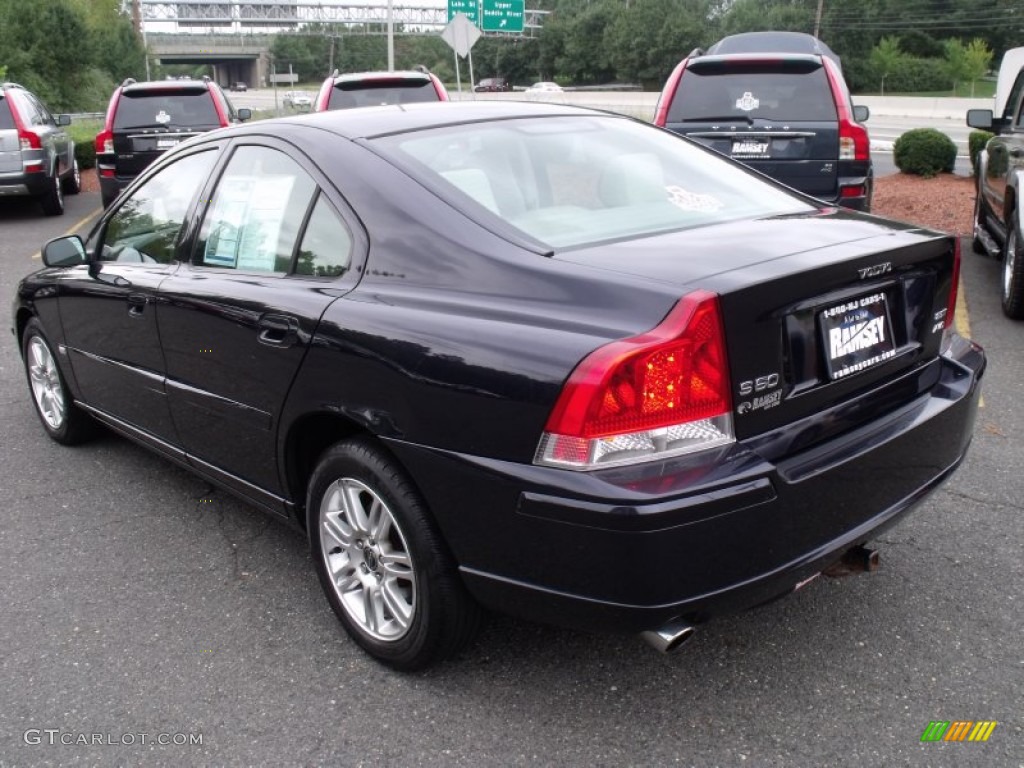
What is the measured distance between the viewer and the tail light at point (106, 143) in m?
12.1

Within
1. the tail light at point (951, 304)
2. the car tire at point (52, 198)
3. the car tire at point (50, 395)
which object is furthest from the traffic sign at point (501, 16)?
the tail light at point (951, 304)

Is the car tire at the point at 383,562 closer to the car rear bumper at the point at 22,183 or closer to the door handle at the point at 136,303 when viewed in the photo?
the door handle at the point at 136,303

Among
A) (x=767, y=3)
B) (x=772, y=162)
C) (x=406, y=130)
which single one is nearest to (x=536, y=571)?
(x=406, y=130)

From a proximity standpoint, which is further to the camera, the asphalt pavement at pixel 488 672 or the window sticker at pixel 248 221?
the window sticker at pixel 248 221

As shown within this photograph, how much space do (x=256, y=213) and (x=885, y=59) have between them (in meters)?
72.2

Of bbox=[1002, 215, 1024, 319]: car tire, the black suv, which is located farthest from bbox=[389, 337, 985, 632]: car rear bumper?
the black suv

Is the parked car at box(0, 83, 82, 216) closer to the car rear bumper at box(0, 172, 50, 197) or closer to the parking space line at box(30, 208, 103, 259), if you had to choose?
the car rear bumper at box(0, 172, 50, 197)

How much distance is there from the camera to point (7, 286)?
9.51 meters

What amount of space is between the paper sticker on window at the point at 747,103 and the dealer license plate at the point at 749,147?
14.8 inches

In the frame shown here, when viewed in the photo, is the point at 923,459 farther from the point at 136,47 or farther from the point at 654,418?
the point at 136,47

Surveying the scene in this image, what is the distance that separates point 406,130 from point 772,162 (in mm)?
5114

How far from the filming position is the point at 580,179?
3.25 m

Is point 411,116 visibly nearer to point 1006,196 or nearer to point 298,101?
point 1006,196

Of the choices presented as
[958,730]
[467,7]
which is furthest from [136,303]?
[467,7]
